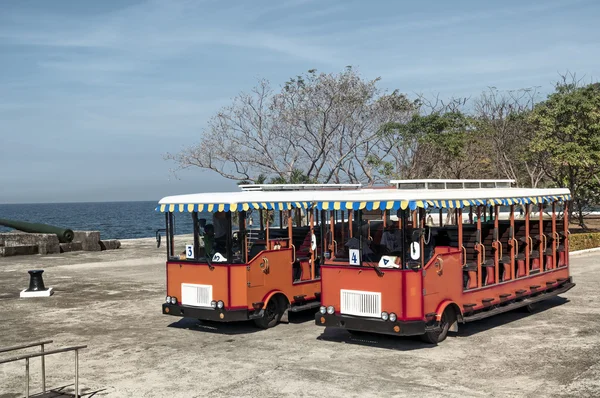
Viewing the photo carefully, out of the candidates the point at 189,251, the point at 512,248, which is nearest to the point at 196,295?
the point at 189,251

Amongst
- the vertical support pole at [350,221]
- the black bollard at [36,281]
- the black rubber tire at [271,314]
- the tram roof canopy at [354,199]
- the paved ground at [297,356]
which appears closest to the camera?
the paved ground at [297,356]

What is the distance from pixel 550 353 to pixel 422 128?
24469 mm

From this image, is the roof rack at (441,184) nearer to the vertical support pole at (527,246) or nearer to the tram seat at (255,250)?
the vertical support pole at (527,246)

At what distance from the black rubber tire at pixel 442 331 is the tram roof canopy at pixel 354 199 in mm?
1723

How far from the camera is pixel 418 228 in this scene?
11.2 m

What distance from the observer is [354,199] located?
38.4 feet

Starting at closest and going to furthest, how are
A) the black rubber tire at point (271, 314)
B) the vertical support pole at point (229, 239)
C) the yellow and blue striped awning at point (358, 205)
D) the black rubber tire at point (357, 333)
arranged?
the yellow and blue striped awning at point (358, 205)
the black rubber tire at point (357, 333)
the vertical support pole at point (229, 239)
the black rubber tire at point (271, 314)

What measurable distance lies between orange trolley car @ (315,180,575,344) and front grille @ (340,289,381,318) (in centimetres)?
2

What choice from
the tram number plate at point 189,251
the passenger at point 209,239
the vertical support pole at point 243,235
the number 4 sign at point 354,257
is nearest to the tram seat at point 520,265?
the number 4 sign at point 354,257

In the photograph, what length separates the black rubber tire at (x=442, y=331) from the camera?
1152 centimetres

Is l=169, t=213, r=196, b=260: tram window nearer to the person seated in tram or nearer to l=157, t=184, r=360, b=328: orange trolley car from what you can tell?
l=157, t=184, r=360, b=328: orange trolley car

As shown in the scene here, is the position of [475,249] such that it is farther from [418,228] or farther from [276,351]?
[276,351]

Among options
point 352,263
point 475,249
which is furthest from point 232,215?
point 475,249

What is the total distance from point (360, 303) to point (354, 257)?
28.2 inches
